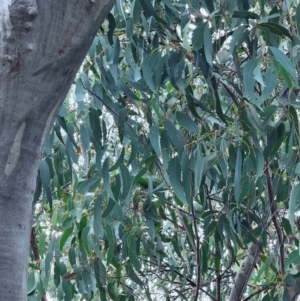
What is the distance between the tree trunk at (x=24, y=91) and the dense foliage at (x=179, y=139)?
49cm

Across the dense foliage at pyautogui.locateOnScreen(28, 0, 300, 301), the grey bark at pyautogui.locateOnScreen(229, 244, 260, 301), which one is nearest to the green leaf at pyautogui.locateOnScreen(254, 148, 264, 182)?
the dense foliage at pyautogui.locateOnScreen(28, 0, 300, 301)

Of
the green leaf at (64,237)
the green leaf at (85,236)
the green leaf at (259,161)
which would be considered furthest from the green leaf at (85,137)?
the green leaf at (259,161)

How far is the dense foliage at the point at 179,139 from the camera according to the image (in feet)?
4.57

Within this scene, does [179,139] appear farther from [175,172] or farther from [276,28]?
[276,28]

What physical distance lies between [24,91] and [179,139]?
73 cm

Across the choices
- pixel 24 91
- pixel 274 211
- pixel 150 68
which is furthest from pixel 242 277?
pixel 24 91

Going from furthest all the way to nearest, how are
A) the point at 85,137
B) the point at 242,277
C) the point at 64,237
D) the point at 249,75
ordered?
the point at 242,277 < the point at 64,237 < the point at 85,137 < the point at 249,75

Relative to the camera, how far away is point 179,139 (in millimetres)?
1493

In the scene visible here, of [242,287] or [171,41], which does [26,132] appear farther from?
[242,287]

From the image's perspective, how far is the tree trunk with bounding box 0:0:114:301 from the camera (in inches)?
31.1

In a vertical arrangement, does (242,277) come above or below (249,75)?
below

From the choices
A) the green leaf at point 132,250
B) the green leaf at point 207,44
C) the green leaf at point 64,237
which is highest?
the green leaf at point 207,44

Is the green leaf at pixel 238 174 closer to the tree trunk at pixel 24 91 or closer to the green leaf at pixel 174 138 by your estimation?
the green leaf at pixel 174 138

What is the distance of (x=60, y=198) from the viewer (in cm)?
206
